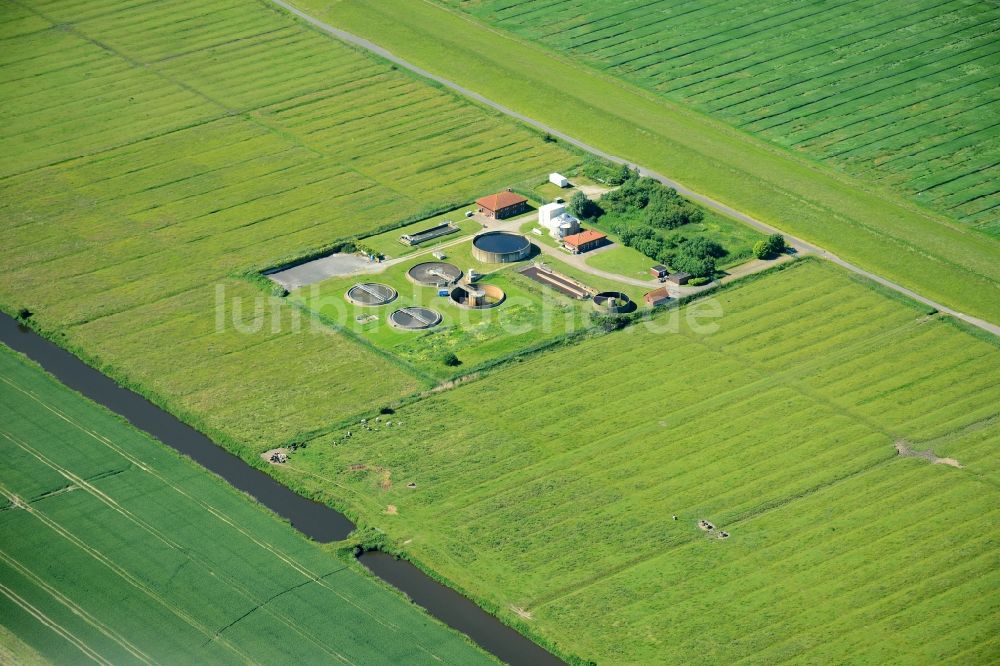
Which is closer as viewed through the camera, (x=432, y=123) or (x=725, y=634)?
(x=725, y=634)

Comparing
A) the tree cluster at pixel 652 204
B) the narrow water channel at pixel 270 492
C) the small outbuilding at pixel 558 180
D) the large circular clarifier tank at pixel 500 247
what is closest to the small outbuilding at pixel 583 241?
the large circular clarifier tank at pixel 500 247

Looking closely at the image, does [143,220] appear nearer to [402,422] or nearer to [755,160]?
[402,422]

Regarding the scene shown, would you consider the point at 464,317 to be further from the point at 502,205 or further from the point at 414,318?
the point at 502,205

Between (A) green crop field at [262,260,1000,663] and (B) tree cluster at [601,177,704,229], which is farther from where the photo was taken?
(B) tree cluster at [601,177,704,229]

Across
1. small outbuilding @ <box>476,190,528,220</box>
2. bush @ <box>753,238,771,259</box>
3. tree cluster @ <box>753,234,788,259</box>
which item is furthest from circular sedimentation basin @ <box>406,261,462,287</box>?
tree cluster @ <box>753,234,788,259</box>

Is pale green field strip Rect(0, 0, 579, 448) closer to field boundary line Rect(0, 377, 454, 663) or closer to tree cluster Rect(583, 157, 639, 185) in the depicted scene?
tree cluster Rect(583, 157, 639, 185)

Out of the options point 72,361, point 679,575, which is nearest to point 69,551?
point 72,361

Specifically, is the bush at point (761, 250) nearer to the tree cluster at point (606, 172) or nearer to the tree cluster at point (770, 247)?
the tree cluster at point (770, 247)
